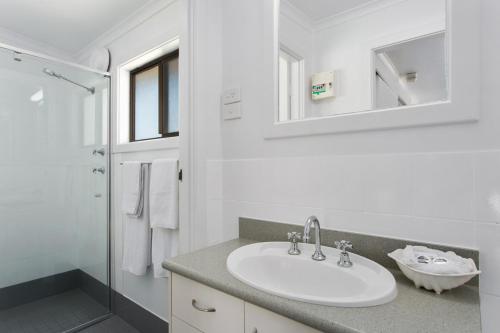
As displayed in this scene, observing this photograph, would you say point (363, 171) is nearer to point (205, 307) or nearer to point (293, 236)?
point (293, 236)

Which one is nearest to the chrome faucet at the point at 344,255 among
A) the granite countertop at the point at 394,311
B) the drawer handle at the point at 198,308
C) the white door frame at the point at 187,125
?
the granite countertop at the point at 394,311

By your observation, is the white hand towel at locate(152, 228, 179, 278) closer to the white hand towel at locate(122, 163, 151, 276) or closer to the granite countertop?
the white hand towel at locate(122, 163, 151, 276)

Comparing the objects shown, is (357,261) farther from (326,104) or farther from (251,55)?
(251,55)

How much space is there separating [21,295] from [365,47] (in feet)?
8.69

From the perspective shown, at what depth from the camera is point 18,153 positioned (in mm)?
1844

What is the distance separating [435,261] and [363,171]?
33 centimetres

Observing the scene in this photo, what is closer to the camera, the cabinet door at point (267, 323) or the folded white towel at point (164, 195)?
the cabinet door at point (267, 323)

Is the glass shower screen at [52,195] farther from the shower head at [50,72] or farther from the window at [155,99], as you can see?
the window at [155,99]

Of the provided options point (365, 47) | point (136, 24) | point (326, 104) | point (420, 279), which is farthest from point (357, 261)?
point (136, 24)

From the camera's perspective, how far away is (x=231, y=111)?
1.25m

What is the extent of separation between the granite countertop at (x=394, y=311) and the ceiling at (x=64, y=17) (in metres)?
1.93

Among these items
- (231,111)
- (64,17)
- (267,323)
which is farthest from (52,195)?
(267,323)

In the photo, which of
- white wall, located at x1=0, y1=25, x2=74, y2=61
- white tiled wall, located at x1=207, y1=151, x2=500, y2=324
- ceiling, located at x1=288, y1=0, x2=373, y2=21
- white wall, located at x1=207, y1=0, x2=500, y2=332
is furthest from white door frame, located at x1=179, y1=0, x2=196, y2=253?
white wall, located at x1=0, y1=25, x2=74, y2=61

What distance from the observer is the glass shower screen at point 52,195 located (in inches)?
71.6
